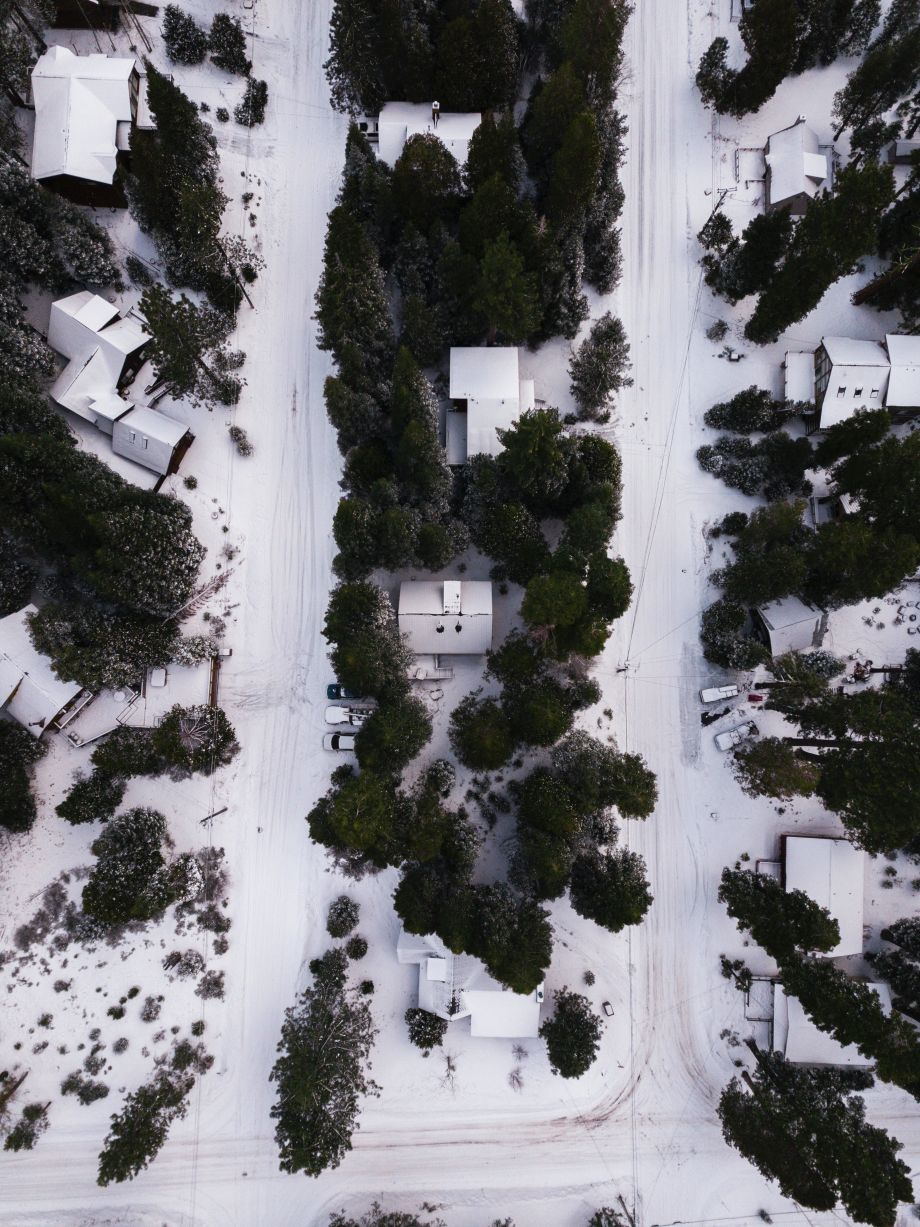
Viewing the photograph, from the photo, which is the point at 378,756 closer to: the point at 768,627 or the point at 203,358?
the point at 768,627

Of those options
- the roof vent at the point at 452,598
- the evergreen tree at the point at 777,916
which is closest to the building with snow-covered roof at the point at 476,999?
the evergreen tree at the point at 777,916

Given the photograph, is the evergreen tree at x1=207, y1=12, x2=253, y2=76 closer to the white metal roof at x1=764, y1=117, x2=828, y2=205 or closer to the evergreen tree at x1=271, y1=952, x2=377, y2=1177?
the white metal roof at x1=764, y1=117, x2=828, y2=205

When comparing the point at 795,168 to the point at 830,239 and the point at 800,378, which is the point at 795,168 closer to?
the point at 830,239

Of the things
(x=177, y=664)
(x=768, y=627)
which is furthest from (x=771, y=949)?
(x=177, y=664)

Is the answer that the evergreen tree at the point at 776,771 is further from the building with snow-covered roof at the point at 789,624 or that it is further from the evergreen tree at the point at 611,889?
the evergreen tree at the point at 611,889

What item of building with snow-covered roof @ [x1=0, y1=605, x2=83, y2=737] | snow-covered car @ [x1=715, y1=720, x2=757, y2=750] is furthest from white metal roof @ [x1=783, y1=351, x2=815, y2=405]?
building with snow-covered roof @ [x1=0, y1=605, x2=83, y2=737]

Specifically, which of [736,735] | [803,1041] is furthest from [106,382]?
[803,1041]
